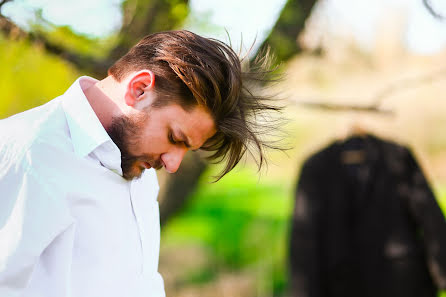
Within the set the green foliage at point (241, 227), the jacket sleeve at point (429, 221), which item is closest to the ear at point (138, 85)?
the jacket sleeve at point (429, 221)

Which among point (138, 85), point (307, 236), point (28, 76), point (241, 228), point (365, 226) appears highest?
point (138, 85)

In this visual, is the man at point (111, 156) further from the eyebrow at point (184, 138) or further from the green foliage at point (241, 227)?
the green foliage at point (241, 227)

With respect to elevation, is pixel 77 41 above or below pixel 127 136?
below

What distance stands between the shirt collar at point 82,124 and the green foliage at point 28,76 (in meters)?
1.31

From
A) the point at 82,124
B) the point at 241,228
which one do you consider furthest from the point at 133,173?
the point at 241,228

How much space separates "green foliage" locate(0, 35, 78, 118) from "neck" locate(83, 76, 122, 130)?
119cm

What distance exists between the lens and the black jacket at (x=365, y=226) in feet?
11.3

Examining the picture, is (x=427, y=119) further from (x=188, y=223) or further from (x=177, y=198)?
(x=177, y=198)

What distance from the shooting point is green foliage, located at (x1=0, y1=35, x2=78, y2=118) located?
2807mm

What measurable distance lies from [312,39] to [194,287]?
3378 mm

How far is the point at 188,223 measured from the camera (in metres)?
6.70

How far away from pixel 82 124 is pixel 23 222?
13.6 inches

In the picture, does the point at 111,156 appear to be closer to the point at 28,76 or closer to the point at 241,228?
the point at 28,76

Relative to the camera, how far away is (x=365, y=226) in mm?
3498
